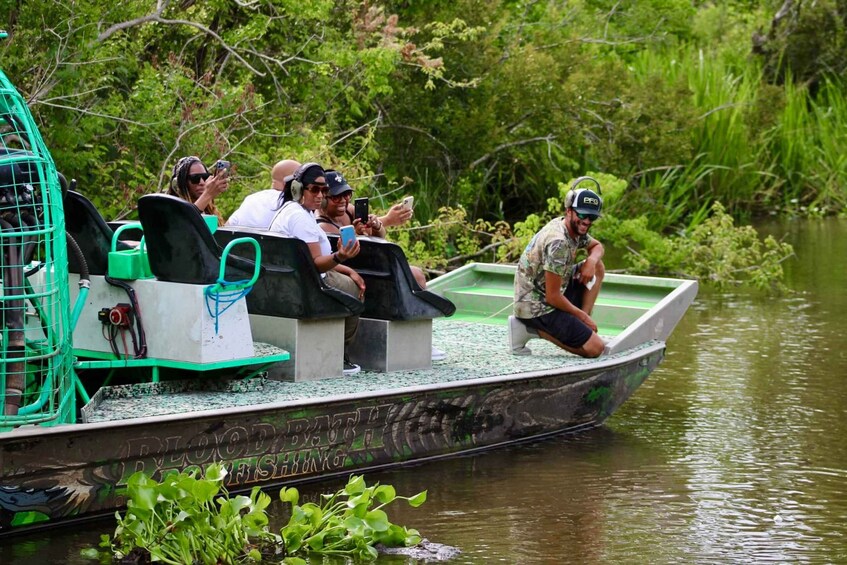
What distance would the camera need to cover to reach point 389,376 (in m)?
8.67

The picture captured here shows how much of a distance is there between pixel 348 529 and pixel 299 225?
205 centimetres

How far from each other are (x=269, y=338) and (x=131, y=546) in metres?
1.98

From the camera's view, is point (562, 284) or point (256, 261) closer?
point (256, 261)

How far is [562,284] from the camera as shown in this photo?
30.8 ft

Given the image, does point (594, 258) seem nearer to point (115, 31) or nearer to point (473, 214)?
point (115, 31)

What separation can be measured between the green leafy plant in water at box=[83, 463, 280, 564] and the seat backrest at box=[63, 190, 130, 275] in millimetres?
1676

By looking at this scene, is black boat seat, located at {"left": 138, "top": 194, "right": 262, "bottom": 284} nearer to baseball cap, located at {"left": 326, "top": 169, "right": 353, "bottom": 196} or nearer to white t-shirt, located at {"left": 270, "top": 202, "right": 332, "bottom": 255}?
white t-shirt, located at {"left": 270, "top": 202, "right": 332, "bottom": 255}

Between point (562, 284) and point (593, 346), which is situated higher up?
point (562, 284)

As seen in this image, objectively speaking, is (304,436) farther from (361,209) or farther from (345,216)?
(345,216)

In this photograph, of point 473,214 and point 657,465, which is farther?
point 473,214

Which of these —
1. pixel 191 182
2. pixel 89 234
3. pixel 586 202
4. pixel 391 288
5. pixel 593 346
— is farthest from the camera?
pixel 593 346

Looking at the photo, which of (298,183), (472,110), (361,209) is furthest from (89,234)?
(472,110)

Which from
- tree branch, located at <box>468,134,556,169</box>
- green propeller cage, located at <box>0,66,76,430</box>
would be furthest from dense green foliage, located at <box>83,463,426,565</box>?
tree branch, located at <box>468,134,556,169</box>

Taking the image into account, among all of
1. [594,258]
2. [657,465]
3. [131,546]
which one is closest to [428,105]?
[594,258]
